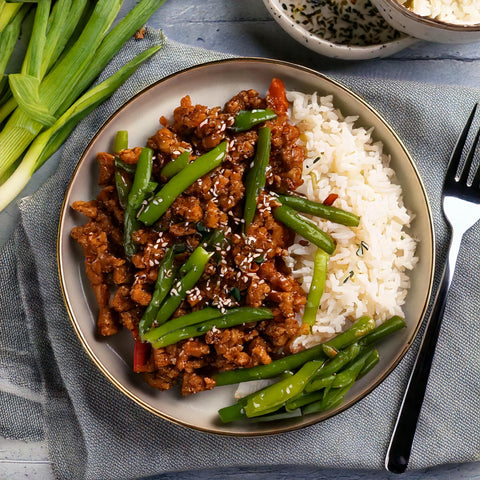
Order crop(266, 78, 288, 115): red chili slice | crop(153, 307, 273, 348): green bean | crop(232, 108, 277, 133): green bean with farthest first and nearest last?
crop(266, 78, 288, 115): red chili slice, crop(232, 108, 277, 133): green bean, crop(153, 307, 273, 348): green bean

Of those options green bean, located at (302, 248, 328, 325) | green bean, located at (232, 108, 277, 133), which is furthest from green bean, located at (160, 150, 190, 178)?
green bean, located at (302, 248, 328, 325)

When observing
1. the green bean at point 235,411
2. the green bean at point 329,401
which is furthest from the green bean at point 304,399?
the green bean at point 235,411

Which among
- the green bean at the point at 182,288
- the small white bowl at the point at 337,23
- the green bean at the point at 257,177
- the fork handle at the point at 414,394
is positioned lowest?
the fork handle at the point at 414,394

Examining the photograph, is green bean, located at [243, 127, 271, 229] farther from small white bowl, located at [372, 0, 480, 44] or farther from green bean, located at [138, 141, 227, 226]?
small white bowl, located at [372, 0, 480, 44]

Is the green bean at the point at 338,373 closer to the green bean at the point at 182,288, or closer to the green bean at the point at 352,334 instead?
the green bean at the point at 352,334

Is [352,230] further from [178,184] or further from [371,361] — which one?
[178,184]

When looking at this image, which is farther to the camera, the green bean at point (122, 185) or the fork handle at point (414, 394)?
the fork handle at point (414, 394)
